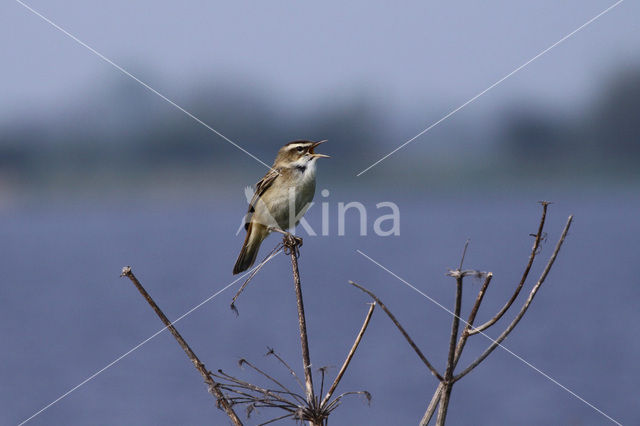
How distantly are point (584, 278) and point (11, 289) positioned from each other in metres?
39.6

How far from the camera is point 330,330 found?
33.5m

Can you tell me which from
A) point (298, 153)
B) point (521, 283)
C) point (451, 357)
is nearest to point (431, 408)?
point (451, 357)

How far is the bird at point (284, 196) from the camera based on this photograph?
682cm

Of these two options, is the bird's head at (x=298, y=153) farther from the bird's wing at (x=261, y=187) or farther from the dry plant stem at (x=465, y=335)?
the dry plant stem at (x=465, y=335)

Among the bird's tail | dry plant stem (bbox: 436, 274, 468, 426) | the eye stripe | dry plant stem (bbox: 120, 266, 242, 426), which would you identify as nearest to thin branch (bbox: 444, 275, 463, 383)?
dry plant stem (bbox: 436, 274, 468, 426)

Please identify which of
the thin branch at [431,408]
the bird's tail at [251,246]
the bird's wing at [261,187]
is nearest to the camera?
the thin branch at [431,408]

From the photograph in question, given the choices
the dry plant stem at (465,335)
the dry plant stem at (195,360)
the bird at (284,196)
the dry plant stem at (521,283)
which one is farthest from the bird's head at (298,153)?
the dry plant stem at (465,335)

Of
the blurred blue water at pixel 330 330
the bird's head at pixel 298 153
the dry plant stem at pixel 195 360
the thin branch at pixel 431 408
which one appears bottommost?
the thin branch at pixel 431 408

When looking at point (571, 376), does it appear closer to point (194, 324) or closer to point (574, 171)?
point (194, 324)

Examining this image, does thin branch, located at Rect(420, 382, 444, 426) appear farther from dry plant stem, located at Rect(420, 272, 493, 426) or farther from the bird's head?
the bird's head

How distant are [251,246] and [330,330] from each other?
27.0 meters

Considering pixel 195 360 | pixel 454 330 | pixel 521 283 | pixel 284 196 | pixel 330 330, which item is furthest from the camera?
pixel 330 330

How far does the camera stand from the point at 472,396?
24.2 m

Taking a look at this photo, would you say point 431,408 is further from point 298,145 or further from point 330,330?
point 330,330
